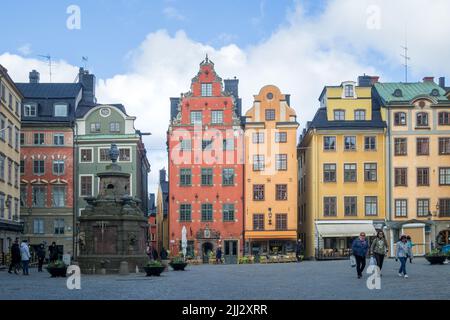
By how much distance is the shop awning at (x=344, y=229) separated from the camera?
72812 mm

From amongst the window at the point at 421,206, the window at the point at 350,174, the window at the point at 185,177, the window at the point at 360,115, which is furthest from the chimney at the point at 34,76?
the window at the point at 421,206

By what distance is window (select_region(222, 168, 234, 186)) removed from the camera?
75125 millimetres

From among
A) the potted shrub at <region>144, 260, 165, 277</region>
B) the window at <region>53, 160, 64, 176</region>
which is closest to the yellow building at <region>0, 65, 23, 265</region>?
the window at <region>53, 160, 64, 176</region>

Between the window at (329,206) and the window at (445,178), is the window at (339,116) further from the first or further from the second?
the window at (445,178)

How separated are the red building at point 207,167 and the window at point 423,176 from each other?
52.1ft

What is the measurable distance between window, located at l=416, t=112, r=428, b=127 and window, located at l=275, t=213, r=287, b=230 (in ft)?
47.9

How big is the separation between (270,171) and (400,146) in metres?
11.9

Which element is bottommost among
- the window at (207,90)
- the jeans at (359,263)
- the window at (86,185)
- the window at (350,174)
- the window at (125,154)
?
the jeans at (359,263)

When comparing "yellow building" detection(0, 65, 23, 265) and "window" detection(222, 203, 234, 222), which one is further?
"window" detection(222, 203, 234, 222)

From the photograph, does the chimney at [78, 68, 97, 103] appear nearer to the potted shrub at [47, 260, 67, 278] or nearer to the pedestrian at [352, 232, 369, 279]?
the potted shrub at [47, 260, 67, 278]

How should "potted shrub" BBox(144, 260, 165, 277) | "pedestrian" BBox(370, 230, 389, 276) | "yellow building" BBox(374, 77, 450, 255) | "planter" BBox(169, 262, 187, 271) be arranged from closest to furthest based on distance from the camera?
1. "pedestrian" BBox(370, 230, 389, 276)
2. "potted shrub" BBox(144, 260, 165, 277)
3. "planter" BBox(169, 262, 187, 271)
4. "yellow building" BBox(374, 77, 450, 255)

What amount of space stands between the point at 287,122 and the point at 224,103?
19.5ft

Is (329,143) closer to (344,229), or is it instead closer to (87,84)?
(344,229)

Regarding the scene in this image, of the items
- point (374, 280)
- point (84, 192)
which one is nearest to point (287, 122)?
point (84, 192)
